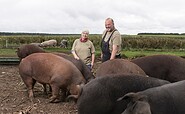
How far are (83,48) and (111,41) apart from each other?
3.14 ft

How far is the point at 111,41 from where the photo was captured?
875 centimetres

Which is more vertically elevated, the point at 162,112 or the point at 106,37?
the point at 106,37

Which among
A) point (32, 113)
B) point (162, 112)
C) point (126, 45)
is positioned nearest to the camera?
point (162, 112)

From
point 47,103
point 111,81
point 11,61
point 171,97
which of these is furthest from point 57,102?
point 11,61

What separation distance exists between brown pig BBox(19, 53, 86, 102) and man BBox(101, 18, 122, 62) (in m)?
0.90

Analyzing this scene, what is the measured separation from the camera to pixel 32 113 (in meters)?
7.53

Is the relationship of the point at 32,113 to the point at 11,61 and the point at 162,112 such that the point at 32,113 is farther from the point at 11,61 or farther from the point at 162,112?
the point at 11,61

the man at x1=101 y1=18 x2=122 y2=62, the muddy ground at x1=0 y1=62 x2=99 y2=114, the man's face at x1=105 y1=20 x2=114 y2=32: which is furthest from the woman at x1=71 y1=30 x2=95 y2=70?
the muddy ground at x1=0 y1=62 x2=99 y2=114

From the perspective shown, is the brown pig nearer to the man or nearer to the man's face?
the man

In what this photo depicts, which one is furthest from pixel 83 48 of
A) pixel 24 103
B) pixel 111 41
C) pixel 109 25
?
pixel 24 103

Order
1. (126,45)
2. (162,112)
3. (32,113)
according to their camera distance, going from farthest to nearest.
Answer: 1. (126,45)
2. (32,113)
3. (162,112)

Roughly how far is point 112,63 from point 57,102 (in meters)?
1.91

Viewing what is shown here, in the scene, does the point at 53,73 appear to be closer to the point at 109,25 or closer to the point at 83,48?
the point at 83,48

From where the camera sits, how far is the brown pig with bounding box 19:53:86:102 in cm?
854
